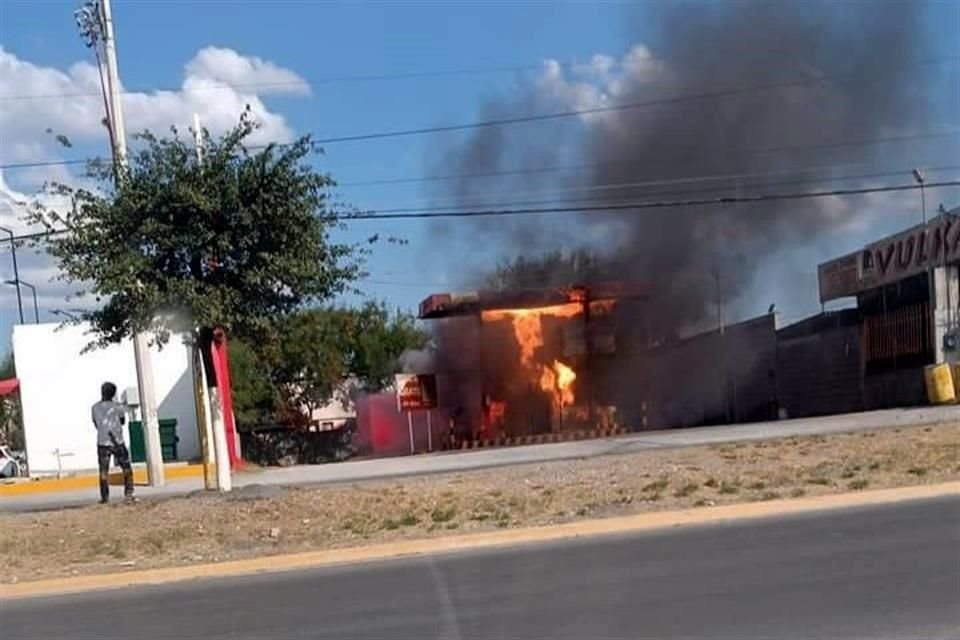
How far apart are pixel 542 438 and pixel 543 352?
14.4ft

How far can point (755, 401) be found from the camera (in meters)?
33.1

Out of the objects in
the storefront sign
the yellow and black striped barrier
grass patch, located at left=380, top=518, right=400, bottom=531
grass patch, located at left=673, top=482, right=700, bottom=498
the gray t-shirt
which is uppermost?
the storefront sign

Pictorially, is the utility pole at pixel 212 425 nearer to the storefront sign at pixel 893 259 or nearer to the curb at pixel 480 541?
the curb at pixel 480 541

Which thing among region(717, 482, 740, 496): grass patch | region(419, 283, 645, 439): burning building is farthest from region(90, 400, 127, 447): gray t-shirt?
region(419, 283, 645, 439): burning building

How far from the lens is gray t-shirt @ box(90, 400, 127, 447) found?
50.5 feet

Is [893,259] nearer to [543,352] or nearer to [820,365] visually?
[820,365]

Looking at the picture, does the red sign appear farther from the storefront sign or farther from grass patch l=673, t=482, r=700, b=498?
grass patch l=673, t=482, r=700, b=498

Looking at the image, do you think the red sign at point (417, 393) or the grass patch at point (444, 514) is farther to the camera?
the red sign at point (417, 393)

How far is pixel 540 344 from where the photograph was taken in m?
33.2

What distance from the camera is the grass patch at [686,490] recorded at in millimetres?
12523

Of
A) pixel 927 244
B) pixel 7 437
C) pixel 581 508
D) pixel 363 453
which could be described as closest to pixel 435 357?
pixel 363 453

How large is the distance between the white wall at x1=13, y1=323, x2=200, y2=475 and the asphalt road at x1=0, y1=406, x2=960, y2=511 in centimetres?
1051

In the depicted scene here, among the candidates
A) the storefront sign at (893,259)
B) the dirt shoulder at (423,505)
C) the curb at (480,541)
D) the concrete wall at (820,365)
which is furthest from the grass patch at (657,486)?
the concrete wall at (820,365)

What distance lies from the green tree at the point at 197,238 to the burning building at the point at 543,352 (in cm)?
1859
